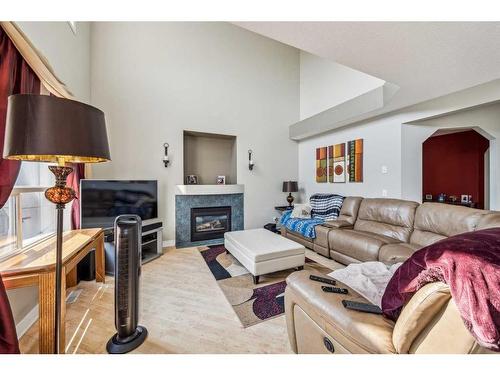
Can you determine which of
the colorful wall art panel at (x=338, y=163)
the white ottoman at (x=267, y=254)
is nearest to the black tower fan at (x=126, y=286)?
the white ottoman at (x=267, y=254)

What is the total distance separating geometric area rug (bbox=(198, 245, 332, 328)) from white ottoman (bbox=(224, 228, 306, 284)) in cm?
15

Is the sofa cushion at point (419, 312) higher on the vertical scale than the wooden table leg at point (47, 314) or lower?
higher

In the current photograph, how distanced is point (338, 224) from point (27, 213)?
3.71 metres

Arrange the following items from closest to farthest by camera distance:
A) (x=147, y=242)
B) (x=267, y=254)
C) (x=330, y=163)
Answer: (x=267, y=254) → (x=147, y=242) → (x=330, y=163)

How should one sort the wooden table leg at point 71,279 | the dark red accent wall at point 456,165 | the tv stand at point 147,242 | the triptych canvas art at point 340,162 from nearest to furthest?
the wooden table leg at point 71,279 → the tv stand at point 147,242 → the triptych canvas art at point 340,162 → the dark red accent wall at point 456,165

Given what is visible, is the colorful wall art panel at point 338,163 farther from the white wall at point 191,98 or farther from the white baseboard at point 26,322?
the white baseboard at point 26,322

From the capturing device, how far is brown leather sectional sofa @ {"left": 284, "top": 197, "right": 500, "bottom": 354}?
682 millimetres

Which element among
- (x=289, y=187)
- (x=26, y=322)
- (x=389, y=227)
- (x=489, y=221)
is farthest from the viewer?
(x=289, y=187)

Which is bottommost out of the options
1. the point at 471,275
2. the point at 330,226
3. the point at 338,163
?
the point at 330,226

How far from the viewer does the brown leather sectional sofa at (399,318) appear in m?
0.68

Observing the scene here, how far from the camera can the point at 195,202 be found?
401cm

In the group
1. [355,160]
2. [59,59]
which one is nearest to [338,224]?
[355,160]

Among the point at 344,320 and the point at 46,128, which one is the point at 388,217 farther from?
the point at 46,128

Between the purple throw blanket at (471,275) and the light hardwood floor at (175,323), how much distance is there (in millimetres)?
1129
